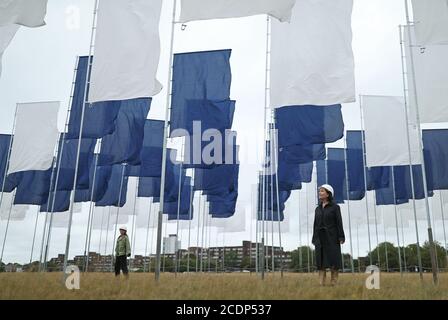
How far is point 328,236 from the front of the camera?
887cm

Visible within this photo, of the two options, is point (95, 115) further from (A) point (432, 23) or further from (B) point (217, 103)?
(A) point (432, 23)

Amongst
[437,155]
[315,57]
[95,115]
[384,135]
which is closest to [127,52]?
[95,115]

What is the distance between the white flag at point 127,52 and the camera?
9891mm

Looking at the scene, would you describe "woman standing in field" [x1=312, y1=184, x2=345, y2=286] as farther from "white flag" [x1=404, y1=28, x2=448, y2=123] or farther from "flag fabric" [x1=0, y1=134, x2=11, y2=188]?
"flag fabric" [x1=0, y1=134, x2=11, y2=188]

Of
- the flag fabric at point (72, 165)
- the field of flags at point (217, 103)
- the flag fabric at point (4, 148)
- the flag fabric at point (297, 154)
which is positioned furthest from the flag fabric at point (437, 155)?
the flag fabric at point (4, 148)

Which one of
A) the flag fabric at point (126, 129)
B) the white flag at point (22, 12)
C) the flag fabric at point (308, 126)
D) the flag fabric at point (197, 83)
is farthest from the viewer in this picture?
the flag fabric at point (126, 129)

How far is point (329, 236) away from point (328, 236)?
23 mm

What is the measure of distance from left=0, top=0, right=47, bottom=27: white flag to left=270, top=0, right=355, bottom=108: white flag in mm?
5981

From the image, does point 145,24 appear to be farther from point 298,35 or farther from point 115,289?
point 115,289

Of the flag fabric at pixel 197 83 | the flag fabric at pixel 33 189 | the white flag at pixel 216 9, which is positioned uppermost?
the white flag at pixel 216 9

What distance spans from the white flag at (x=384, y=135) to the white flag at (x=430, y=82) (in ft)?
12.0

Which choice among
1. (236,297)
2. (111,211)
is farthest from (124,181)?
(236,297)

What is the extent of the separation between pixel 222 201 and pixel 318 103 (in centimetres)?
1140

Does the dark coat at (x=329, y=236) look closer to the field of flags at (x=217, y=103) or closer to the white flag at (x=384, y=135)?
the field of flags at (x=217, y=103)
